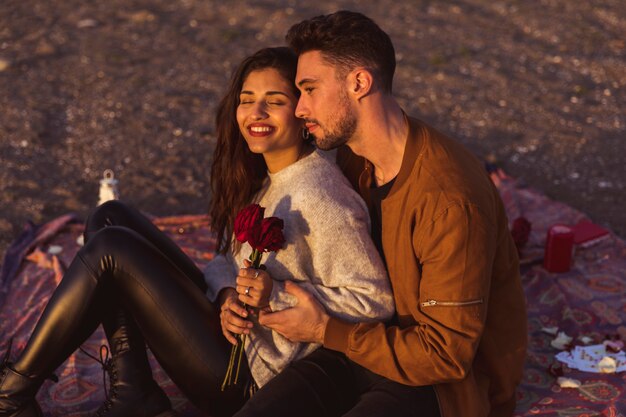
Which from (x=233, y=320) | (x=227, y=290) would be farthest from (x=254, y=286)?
(x=227, y=290)

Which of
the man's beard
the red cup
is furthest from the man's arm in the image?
the red cup

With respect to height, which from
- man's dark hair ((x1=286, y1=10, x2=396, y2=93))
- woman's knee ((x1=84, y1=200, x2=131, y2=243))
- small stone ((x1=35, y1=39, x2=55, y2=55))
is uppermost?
man's dark hair ((x1=286, y1=10, x2=396, y2=93))

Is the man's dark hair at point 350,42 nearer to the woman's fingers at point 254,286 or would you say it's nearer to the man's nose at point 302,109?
the man's nose at point 302,109

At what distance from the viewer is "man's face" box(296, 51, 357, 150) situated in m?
3.80

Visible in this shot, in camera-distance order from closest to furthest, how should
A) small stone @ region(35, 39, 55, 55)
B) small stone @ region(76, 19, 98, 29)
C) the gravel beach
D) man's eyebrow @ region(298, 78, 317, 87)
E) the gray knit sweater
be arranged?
the gray knit sweater, man's eyebrow @ region(298, 78, 317, 87), the gravel beach, small stone @ region(35, 39, 55, 55), small stone @ region(76, 19, 98, 29)

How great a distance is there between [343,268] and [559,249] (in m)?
2.65

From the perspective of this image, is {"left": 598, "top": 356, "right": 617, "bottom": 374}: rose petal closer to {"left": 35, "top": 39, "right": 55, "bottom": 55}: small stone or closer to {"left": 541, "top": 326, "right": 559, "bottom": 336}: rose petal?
{"left": 541, "top": 326, "right": 559, "bottom": 336}: rose petal

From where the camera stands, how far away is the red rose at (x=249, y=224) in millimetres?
3654

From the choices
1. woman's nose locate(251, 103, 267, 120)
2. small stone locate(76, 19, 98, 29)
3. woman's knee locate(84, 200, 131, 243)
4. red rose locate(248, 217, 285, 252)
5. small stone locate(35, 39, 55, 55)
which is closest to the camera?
red rose locate(248, 217, 285, 252)

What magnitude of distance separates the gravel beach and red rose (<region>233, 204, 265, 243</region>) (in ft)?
11.4

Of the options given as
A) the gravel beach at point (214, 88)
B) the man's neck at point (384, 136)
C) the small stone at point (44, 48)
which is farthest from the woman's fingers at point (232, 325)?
the small stone at point (44, 48)

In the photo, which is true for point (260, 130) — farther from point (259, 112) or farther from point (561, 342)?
point (561, 342)

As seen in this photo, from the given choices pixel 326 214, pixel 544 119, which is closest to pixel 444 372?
pixel 326 214

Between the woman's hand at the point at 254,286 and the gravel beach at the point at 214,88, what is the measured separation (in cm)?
346
